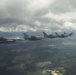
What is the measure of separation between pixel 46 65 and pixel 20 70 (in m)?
23.3

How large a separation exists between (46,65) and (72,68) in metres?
20.2

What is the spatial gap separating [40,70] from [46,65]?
1509 cm

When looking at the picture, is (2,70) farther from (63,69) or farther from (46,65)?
(63,69)

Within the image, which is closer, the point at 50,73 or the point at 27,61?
the point at 50,73

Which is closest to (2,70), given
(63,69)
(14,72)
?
(14,72)

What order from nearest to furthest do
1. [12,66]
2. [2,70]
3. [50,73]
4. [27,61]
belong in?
[50,73] → [2,70] → [12,66] → [27,61]

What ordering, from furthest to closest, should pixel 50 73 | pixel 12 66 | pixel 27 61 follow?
pixel 27 61, pixel 12 66, pixel 50 73

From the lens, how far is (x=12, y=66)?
12938 cm

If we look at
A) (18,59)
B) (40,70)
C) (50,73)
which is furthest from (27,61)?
(50,73)

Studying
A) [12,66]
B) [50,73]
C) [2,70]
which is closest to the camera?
[50,73]

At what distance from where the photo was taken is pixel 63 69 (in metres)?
122

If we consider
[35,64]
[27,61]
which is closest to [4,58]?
[27,61]

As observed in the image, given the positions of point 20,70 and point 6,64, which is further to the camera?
point 6,64

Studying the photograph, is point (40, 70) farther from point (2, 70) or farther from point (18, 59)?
point (18, 59)
